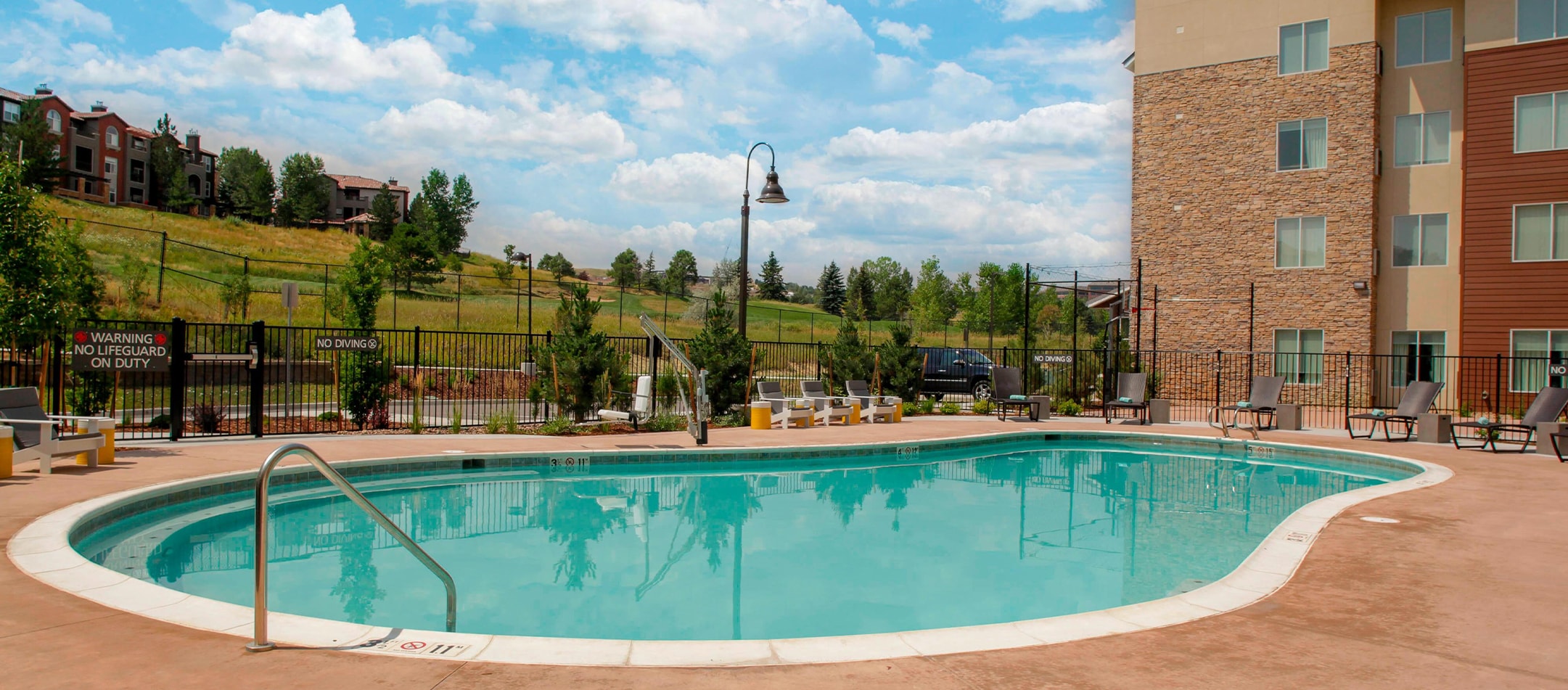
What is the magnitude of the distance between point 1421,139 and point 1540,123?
7.39ft

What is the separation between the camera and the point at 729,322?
1736 cm

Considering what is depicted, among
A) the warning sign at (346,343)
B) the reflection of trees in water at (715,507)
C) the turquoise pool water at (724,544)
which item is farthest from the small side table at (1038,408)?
the warning sign at (346,343)

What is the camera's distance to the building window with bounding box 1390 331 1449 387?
20913 mm

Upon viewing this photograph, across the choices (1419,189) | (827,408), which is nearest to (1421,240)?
(1419,189)

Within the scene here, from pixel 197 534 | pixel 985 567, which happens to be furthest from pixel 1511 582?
pixel 197 534

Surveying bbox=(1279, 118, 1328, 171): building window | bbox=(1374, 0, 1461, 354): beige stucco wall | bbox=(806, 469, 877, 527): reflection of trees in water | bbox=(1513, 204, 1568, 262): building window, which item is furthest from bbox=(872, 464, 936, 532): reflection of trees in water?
bbox=(1513, 204, 1568, 262): building window

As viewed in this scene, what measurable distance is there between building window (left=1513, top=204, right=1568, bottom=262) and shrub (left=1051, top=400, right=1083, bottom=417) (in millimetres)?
10053

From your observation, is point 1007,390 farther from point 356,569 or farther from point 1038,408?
point 356,569

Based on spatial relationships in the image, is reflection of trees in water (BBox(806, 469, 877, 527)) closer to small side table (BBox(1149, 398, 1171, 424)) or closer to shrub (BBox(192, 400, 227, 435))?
small side table (BBox(1149, 398, 1171, 424))

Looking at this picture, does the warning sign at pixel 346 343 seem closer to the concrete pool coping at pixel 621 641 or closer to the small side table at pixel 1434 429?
the concrete pool coping at pixel 621 641

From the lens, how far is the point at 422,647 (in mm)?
4109

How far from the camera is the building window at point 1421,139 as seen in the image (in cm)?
2105

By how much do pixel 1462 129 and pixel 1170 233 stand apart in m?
6.59

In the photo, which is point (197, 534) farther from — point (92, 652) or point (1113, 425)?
point (1113, 425)
